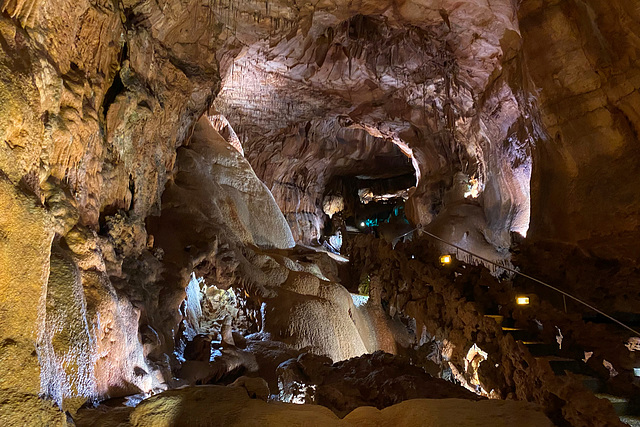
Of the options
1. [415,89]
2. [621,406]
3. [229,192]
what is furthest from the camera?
[415,89]

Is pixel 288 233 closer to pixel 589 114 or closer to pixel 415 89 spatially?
pixel 415 89

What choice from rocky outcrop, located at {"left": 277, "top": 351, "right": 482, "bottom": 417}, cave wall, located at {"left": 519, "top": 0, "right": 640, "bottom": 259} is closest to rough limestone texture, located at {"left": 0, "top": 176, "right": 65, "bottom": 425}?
rocky outcrop, located at {"left": 277, "top": 351, "right": 482, "bottom": 417}

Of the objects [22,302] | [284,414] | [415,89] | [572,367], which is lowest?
[572,367]

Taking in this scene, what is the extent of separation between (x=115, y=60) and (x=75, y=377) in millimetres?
5705

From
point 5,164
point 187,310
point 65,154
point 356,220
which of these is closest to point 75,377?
point 5,164

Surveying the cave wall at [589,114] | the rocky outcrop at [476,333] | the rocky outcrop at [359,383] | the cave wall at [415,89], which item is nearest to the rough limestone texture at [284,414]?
the rocky outcrop at [476,333]

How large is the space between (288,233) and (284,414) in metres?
11.2

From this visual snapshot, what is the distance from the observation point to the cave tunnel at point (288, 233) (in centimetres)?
479

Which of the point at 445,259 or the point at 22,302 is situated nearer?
the point at 22,302

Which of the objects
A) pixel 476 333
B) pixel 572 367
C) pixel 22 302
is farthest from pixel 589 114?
pixel 22 302

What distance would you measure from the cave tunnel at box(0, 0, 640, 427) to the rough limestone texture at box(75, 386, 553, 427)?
0.03m

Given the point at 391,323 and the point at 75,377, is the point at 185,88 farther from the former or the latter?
the point at 391,323

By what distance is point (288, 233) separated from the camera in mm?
15734

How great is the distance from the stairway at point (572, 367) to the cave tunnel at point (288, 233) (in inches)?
1.6
